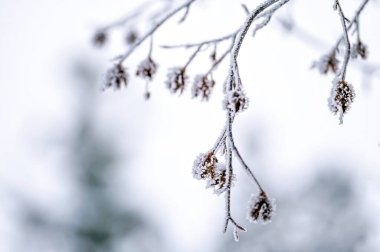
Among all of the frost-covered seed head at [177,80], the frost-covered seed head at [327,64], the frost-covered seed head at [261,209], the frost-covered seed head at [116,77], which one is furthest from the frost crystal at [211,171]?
the frost-covered seed head at [327,64]

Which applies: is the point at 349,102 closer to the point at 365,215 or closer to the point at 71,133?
the point at 365,215

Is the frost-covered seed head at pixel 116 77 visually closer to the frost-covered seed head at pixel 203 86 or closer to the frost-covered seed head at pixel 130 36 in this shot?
the frost-covered seed head at pixel 203 86

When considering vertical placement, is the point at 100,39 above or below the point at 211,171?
above

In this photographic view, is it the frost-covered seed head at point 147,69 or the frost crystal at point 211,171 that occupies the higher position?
the frost-covered seed head at point 147,69

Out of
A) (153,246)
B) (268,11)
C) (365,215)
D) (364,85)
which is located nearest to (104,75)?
(268,11)

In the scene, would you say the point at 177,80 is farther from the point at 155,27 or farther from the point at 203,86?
the point at 155,27

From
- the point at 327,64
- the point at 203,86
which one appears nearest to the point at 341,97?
the point at 203,86
